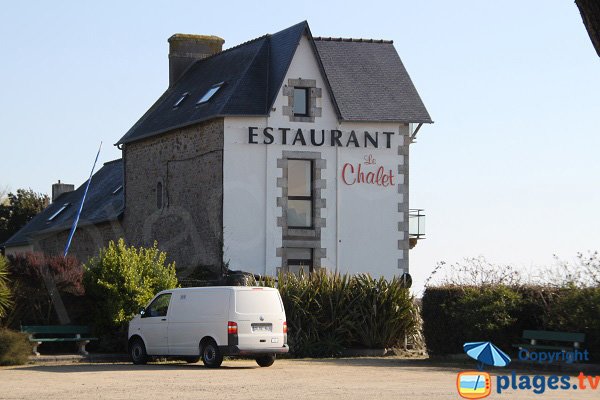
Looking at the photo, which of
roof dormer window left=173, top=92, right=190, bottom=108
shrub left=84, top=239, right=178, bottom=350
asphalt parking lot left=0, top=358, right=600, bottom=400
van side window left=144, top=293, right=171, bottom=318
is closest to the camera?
asphalt parking lot left=0, top=358, right=600, bottom=400

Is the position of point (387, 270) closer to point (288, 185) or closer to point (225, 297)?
point (288, 185)

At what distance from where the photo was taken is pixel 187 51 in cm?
4281

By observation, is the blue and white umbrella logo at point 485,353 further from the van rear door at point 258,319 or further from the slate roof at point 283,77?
the slate roof at point 283,77

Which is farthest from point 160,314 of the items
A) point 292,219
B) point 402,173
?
point 402,173

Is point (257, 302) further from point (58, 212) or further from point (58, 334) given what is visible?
point (58, 212)

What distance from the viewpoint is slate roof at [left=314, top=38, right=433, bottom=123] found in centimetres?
3556

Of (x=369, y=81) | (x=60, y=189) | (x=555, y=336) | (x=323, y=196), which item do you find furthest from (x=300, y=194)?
(x=60, y=189)

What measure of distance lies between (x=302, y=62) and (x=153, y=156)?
7.19 metres

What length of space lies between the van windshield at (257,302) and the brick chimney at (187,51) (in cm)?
2083

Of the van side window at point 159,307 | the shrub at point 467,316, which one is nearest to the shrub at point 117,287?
the van side window at point 159,307

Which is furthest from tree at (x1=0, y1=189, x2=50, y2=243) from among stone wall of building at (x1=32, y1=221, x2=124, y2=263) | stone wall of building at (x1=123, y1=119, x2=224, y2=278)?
stone wall of building at (x1=123, y1=119, x2=224, y2=278)

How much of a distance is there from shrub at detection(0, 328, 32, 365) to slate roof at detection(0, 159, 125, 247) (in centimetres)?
1694

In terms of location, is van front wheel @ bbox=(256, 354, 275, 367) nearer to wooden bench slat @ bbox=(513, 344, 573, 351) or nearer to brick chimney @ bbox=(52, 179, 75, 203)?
wooden bench slat @ bbox=(513, 344, 573, 351)

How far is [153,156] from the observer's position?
129 ft
